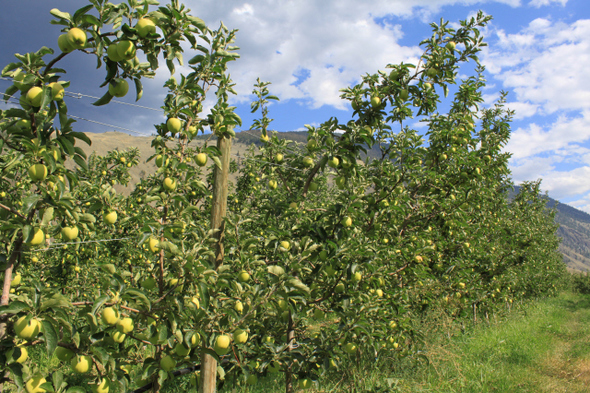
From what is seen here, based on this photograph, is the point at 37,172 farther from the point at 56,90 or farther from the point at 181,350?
the point at 181,350

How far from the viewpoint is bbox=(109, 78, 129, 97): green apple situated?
1550 millimetres

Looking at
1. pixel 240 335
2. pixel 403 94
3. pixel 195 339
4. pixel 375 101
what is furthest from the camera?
pixel 403 94

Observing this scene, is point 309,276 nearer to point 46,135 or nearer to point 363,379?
point 363,379

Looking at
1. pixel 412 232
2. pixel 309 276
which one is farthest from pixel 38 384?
pixel 412 232

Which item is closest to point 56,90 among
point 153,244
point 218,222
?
point 153,244

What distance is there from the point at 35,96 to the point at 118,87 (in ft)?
1.06

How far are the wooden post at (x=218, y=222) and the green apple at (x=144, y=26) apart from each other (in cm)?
78

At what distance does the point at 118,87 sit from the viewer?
5.10ft

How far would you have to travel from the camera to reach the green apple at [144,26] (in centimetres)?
152

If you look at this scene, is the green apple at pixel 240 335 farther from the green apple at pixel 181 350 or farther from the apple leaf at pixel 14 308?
the apple leaf at pixel 14 308

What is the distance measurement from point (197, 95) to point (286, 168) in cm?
124

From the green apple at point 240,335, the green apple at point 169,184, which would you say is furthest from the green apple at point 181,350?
the green apple at point 169,184

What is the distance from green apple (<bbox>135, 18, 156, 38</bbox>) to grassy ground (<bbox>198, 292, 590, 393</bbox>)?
→ 2.63 metres

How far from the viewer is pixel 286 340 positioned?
2.99 meters
